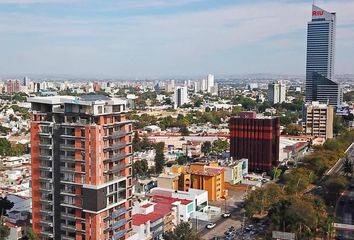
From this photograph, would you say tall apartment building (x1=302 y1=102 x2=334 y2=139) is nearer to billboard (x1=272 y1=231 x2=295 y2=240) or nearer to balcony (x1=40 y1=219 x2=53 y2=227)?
billboard (x1=272 y1=231 x2=295 y2=240)

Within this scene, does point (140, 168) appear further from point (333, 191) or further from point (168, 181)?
point (333, 191)

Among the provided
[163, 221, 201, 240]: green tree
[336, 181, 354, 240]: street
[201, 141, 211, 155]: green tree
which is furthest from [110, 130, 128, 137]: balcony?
[201, 141, 211, 155]: green tree

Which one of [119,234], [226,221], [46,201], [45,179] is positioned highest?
[45,179]

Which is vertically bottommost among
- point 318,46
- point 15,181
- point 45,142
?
point 15,181

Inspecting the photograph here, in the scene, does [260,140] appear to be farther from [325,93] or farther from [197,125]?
[325,93]

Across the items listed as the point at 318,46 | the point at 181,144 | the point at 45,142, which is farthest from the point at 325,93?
the point at 45,142

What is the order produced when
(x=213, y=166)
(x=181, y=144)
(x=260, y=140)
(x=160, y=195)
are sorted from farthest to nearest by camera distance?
(x=181, y=144) < (x=260, y=140) < (x=213, y=166) < (x=160, y=195)

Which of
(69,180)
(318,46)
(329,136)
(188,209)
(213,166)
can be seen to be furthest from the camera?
(318,46)

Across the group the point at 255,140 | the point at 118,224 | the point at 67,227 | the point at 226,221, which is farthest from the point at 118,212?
the point at 255,140
